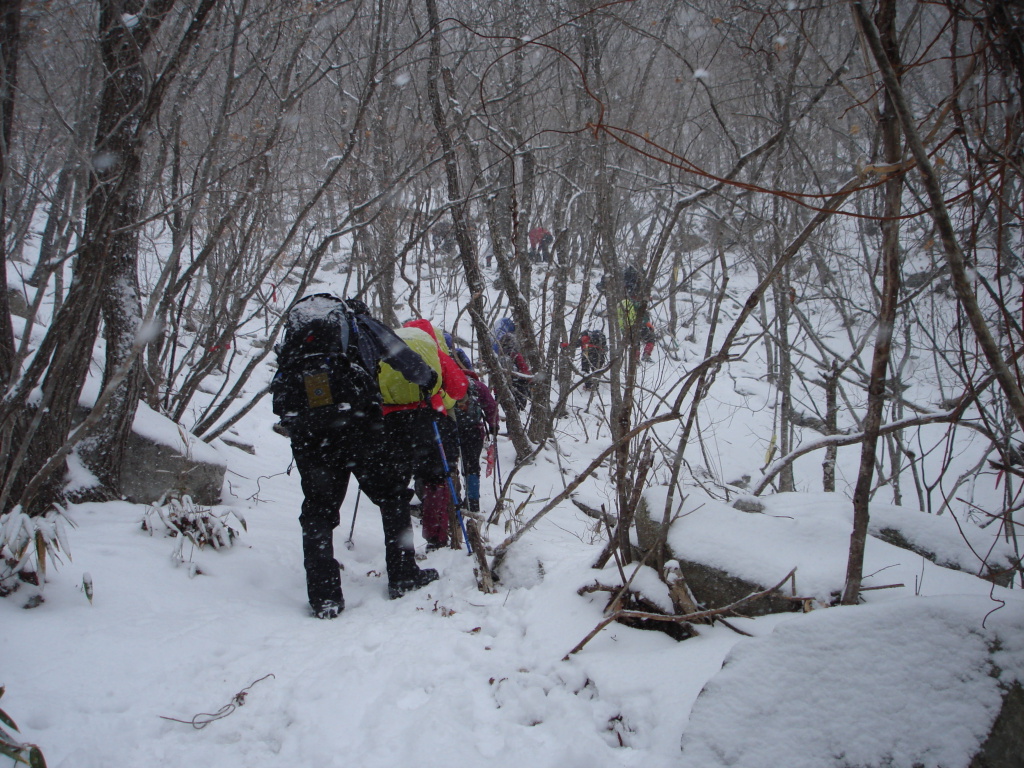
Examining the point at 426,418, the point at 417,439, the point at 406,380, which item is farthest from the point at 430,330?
the point at 417,439

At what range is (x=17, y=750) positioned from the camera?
4.81 feet

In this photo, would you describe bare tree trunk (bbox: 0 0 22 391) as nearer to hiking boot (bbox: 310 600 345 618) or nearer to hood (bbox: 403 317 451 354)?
hiking boot (bbox: 310 600 345 618)

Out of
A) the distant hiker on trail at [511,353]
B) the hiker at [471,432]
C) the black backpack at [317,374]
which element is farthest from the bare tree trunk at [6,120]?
the distant hiker on trail at [511,353]

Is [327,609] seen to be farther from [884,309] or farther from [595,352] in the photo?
[595,352]

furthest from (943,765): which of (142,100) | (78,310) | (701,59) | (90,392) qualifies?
(701,59)

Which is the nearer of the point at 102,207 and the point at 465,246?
the point at 102,207

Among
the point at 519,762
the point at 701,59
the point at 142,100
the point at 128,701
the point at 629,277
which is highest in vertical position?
the point at 701,59

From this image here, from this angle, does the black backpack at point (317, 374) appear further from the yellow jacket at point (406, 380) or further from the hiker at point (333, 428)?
the yellow jacket at point (406, 380)

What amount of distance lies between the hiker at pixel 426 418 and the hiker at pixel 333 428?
0.66 ft

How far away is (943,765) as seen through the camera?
1272 mm

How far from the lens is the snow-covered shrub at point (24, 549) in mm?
2207

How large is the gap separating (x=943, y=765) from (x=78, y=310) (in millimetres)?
3674

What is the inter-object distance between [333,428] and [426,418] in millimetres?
899

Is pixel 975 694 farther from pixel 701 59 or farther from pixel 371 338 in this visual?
pixel 701 59
